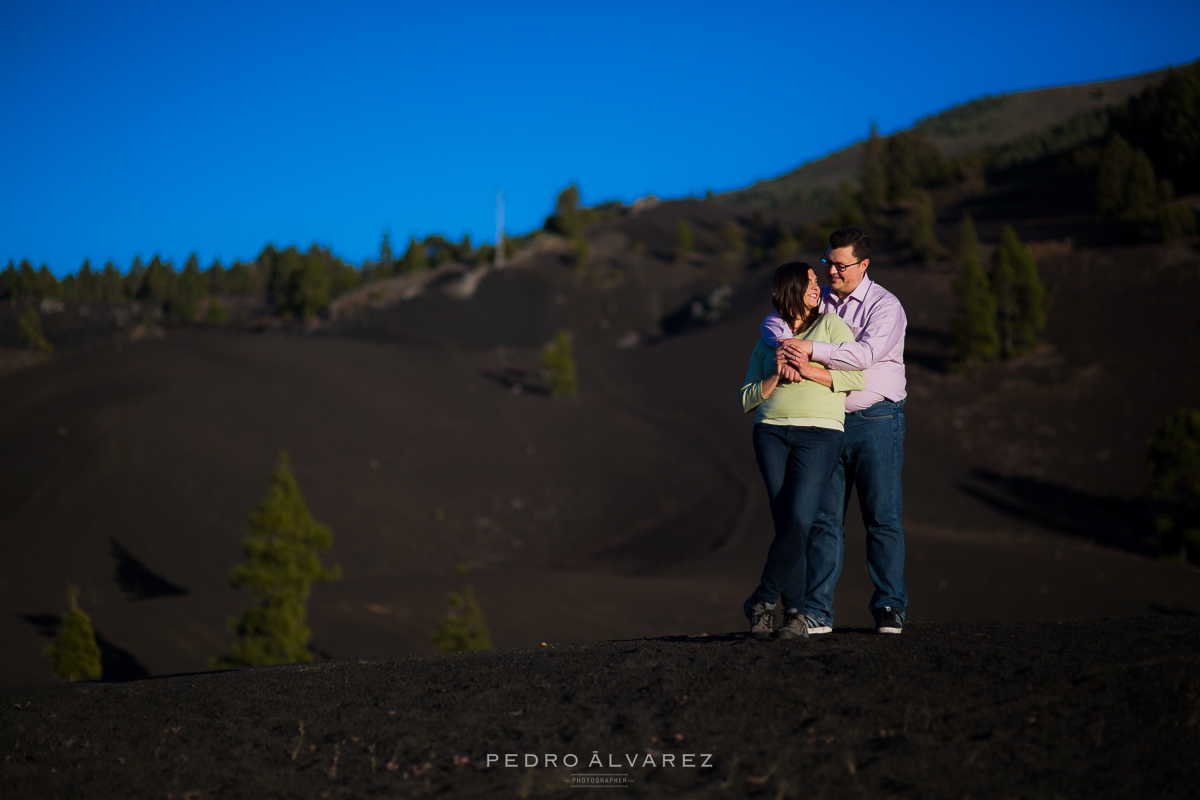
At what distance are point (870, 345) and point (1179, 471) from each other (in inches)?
959

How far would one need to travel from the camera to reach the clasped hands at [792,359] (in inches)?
187

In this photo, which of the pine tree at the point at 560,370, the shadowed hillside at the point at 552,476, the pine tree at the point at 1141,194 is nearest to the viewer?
the shadowed hillside at the point at 552,476

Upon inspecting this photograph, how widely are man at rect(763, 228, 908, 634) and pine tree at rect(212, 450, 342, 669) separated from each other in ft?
40.8

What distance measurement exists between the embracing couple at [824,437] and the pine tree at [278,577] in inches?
482

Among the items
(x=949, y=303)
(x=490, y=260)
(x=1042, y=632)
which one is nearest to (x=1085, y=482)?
(x=949, y=303)

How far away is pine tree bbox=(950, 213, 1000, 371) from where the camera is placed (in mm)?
40375

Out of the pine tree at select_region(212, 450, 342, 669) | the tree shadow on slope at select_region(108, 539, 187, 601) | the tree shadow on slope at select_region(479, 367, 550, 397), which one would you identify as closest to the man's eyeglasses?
the pine tree at select_region(212, 450, 342, 669)

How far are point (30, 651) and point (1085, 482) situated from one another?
33316mm

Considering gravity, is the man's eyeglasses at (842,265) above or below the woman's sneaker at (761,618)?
above

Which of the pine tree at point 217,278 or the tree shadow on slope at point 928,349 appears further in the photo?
the pine tree at point 217,278

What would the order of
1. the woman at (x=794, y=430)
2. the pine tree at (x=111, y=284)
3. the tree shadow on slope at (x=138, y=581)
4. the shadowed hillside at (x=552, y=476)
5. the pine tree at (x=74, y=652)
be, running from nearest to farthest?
the woman at (x=794, y=430), the pine tree at (x=74, y=652), the shadowed hillside at (x=552, y=476), the tree shadow on slope at (x=138, y=581), the pine tree at (x=111, y=284)

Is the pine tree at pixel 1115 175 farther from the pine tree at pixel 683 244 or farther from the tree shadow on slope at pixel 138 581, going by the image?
the tree shadow on slope at pixel 138 581

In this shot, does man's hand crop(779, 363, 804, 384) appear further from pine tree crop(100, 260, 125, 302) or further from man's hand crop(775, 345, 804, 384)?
pine tree crop(100, 260, 125, 302)

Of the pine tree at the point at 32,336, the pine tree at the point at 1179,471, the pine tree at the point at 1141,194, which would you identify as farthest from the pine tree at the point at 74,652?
the pine tree at the point at 1141,194
